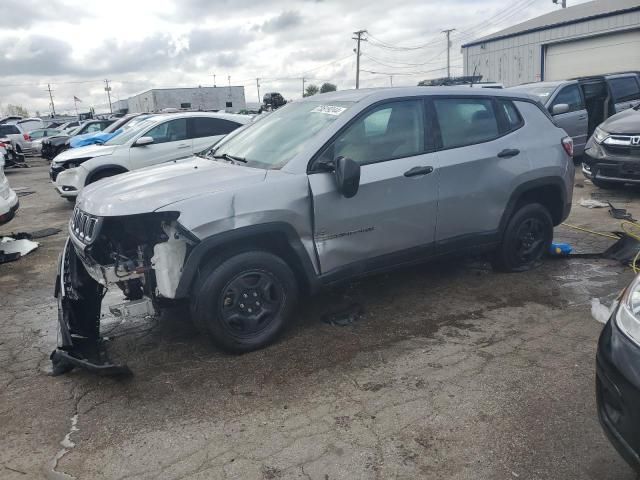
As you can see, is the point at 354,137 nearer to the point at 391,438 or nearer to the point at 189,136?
the point at 391,438

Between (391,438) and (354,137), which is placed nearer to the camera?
(391,438)

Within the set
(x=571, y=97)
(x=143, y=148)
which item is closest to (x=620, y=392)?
(x=143, y=148)

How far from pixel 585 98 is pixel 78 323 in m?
11.3

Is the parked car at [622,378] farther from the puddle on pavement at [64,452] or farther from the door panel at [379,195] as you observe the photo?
the puddle on pavement at [64,452]

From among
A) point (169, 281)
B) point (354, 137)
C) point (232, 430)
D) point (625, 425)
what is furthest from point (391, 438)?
point (354, 137)

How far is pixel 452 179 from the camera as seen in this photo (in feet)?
14.2

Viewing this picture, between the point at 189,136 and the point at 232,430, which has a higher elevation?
the point at 189,136

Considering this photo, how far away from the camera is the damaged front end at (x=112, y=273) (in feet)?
11.1

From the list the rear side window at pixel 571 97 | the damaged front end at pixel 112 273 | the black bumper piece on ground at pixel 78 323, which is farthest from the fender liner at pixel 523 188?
the rear side window at pixel 571 97

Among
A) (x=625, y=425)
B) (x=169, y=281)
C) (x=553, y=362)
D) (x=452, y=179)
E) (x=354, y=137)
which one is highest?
(x=354, y=137)

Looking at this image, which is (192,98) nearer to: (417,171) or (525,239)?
(525,239)

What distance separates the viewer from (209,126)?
9734 mm

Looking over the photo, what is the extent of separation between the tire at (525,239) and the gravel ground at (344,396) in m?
0.33

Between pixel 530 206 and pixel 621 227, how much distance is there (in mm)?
2326
